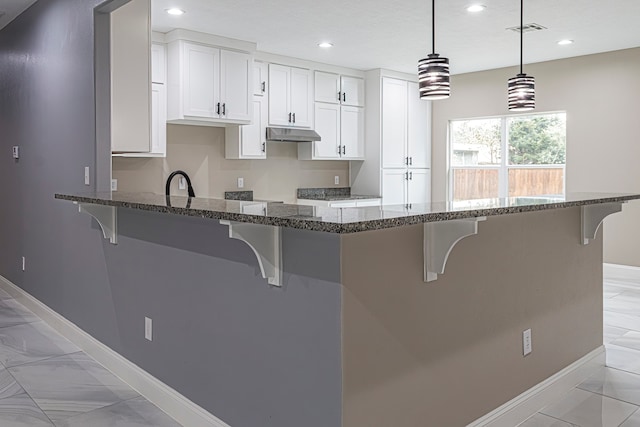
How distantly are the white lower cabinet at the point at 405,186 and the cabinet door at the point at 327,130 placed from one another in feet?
2.50

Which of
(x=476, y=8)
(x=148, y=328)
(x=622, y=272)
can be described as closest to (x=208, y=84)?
(x=476, y=8)

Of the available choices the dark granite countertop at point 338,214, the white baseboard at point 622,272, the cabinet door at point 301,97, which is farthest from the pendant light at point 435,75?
the white baseboard at point 622,272

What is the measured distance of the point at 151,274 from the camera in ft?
9.26

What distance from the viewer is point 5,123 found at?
5.05 metres

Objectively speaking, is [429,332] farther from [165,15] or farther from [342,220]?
[165,15]

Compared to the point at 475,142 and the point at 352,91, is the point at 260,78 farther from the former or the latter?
the point at 475,142

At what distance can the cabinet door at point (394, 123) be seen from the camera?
714 cm

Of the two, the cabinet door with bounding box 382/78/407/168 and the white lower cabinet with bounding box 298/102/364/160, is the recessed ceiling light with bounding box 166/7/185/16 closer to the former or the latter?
the white lower cabinet with bounding box 298/102/364/160

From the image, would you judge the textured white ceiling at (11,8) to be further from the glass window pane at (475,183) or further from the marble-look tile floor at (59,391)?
the glass window pane at (475,183)

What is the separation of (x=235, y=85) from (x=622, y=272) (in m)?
4.67

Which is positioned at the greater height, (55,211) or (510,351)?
(55,211)

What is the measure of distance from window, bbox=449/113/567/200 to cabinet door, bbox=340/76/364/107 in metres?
1.43

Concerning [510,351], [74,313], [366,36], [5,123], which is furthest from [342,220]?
[5,123]

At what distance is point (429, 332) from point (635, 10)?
12.7ft
